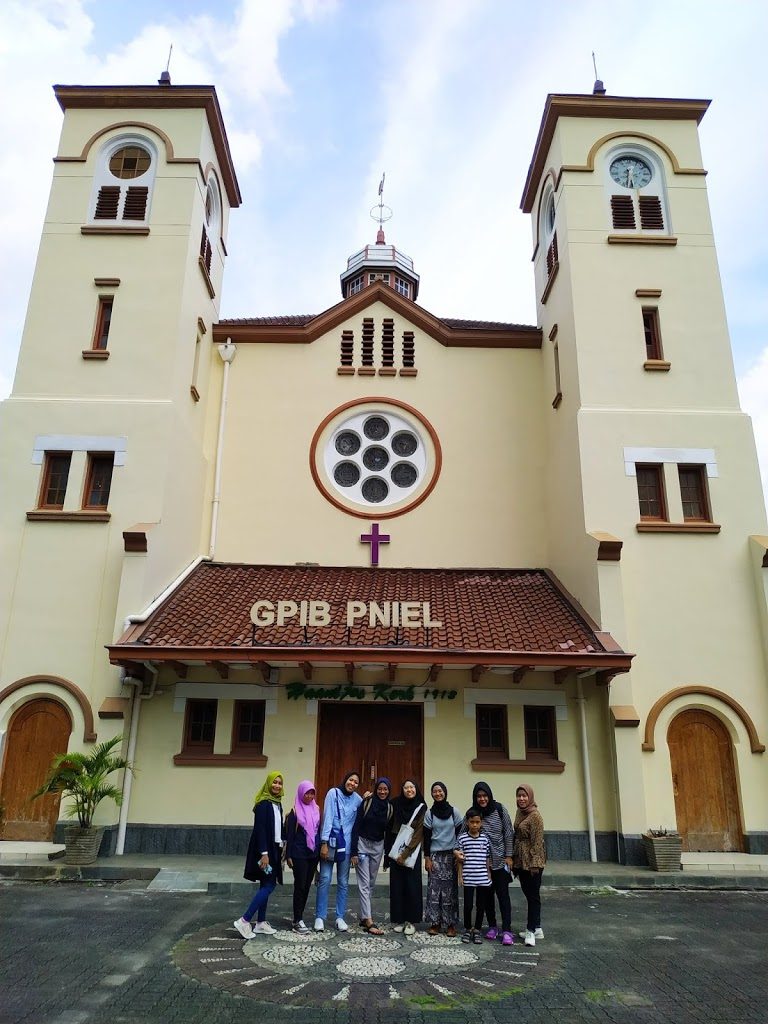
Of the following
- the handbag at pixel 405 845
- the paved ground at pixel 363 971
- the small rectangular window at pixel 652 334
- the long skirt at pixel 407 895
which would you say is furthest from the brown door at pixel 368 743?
the small rectangular window at pixel 652 334

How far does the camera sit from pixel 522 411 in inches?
664

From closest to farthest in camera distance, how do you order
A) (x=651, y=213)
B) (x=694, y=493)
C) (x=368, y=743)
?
(x=368, y=743) → (x=694, y=493) → (x=651, y=213)

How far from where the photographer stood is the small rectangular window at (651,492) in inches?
537

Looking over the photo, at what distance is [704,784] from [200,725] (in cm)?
913

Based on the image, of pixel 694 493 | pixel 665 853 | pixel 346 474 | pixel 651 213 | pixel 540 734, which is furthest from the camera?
pixel 346 474

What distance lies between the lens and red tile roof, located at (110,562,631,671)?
37.3 feet

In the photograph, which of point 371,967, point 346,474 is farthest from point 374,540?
point 371,967

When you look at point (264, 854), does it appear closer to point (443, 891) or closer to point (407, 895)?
point (407, 895)

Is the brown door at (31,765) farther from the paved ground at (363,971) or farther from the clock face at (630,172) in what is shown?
the clock face at (630,172)

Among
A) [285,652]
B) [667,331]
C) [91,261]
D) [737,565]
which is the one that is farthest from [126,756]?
[667,331]

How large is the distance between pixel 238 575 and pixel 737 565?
1003 cm

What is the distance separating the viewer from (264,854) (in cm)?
740

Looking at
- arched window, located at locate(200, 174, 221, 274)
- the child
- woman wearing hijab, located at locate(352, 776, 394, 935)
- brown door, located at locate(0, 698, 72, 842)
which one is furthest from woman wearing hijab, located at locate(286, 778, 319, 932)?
arched window, located at locate(200, 174, 221, 274)

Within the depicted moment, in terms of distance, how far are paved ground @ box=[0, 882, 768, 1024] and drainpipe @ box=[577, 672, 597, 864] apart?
2889mm
